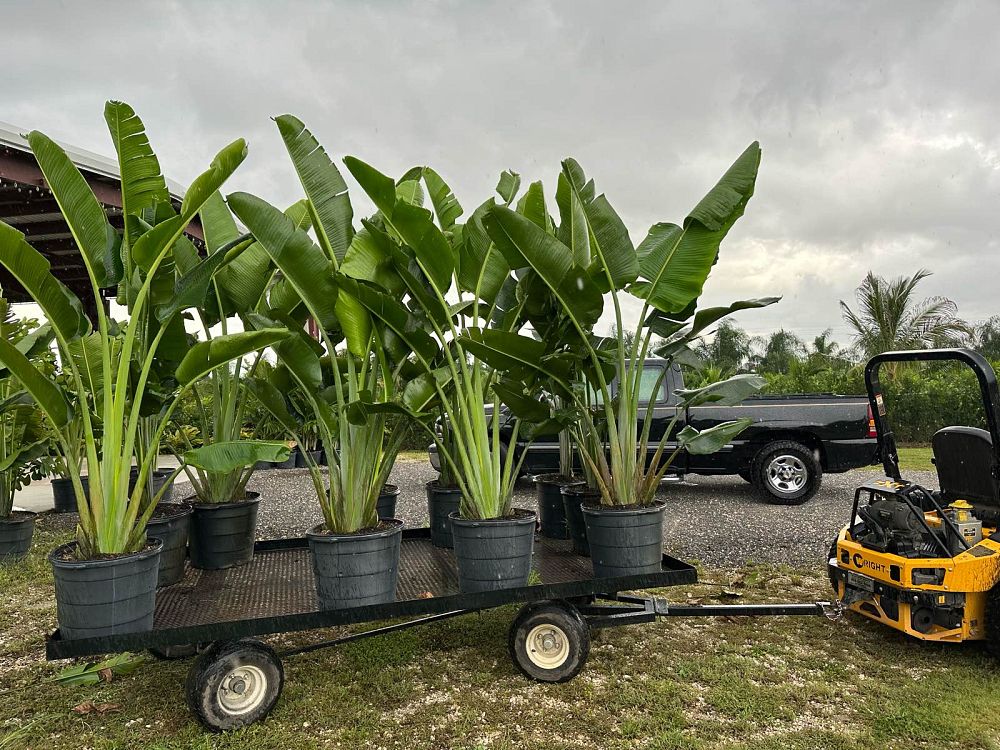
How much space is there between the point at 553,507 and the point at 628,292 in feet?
5.21

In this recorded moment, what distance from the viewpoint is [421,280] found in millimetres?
3586

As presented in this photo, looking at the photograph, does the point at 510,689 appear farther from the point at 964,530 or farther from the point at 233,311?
the point at 233,311

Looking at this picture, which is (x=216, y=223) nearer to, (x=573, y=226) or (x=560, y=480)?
(x=573, y=226)

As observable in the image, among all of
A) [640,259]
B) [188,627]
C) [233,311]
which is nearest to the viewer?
[188,627]

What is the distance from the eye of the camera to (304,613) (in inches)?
116

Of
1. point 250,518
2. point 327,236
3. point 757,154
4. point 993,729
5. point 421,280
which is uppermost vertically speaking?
point 757,154

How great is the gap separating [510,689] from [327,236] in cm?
245

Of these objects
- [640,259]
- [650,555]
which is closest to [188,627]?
[650,555]

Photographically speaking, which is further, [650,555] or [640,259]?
[640,259]

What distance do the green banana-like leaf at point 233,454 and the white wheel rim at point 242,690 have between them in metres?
0.88

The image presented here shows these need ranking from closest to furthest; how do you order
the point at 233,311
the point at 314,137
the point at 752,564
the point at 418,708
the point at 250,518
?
1. the point at 418,708
2. the point at 314,137
3. the point at 250,518
4. the point at 233,311
5. the point at 752,564

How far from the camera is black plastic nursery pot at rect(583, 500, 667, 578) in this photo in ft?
11.1

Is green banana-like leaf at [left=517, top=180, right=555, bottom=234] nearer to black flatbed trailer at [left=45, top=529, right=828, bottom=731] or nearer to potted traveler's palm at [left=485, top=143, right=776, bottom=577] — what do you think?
potted traveler's palm at [left=485, top=143, right=776, bottom=577]

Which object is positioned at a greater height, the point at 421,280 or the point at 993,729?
the point at 421,280
